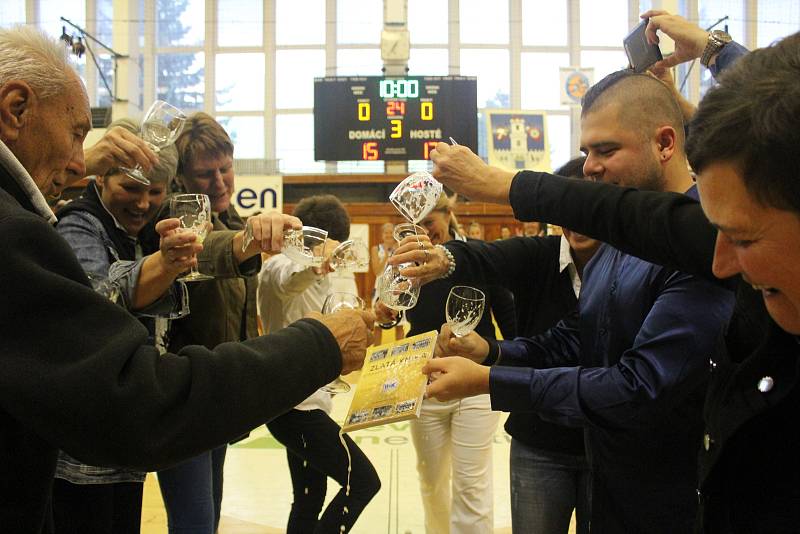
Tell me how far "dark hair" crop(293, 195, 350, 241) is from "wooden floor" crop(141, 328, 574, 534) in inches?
64.7

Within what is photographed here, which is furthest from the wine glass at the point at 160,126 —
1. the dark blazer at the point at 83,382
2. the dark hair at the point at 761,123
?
the dark hair at the point at 761,123

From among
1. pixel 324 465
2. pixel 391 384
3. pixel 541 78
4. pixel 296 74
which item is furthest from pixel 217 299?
pixel 541 78

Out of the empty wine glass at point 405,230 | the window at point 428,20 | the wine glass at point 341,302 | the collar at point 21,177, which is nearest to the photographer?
the collar at point 21,177

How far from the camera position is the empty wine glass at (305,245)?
2207 millimetres

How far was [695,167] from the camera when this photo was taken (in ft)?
3.38

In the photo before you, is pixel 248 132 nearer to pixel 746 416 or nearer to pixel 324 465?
pixel 324 465

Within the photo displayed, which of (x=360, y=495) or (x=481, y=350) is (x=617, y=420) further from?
(x=360, y=495)

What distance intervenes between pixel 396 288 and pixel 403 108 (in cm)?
777

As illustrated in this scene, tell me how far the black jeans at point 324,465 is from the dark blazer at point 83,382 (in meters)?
1.69

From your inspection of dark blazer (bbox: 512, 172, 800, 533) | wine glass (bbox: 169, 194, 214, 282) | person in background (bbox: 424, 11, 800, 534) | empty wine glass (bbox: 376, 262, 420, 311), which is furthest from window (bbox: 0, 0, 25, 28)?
person in background (bbox: 424, 11, 800, 534)

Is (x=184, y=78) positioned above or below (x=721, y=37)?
above

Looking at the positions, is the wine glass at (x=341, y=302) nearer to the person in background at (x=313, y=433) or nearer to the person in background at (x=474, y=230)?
the person in background at (x=313, y=433)

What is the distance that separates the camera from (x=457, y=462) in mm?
3223

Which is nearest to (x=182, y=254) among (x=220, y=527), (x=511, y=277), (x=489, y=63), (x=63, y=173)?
(x=63, y=173)
